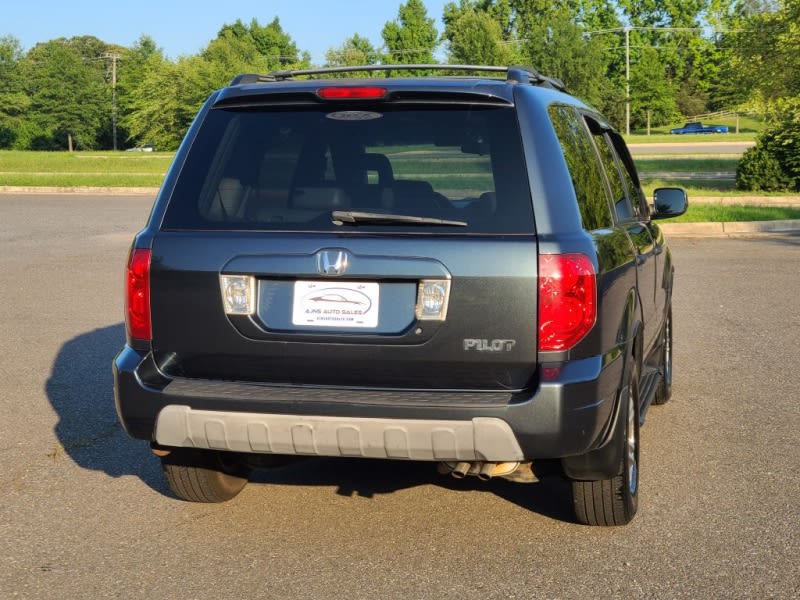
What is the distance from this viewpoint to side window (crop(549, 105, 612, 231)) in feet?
14.4

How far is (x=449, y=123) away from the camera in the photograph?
4.34m

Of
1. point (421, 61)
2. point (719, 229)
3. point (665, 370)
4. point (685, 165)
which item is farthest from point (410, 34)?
point (665, 370)

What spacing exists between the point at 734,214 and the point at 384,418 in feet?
55.6

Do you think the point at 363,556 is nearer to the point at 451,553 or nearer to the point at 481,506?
the point at 451,553

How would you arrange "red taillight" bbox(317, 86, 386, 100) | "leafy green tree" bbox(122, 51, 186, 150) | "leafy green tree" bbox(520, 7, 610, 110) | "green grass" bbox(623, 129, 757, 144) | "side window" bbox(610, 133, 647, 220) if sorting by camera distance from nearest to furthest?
"red taillight" bbox(317, 86, 386, 100) < "side window" bbox(610, 133, 647, 220) < "green grass" bbox(623, 129, 757, 144) < "leafy green tree" bbox(122, 51, 186, 150) < "leafy green tree" bbox(520, 7, 610, 110)

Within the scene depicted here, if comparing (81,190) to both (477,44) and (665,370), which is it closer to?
(665,370)

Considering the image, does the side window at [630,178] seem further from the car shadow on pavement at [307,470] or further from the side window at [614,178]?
the car shadow on pavement at [307,470]

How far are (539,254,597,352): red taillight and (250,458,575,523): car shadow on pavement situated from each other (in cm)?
125

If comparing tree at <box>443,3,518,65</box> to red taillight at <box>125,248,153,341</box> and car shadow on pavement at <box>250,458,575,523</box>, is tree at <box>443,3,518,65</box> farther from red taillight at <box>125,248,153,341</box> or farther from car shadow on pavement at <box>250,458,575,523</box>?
red taillight at <box>125,248,153,341</box>

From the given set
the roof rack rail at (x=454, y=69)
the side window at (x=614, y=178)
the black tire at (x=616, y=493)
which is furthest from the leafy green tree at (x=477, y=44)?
the black tire at (x=616, y=493)

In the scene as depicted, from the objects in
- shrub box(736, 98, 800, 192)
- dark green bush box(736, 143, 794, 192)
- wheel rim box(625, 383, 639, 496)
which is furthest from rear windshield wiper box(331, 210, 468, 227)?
dark green bush box(736, 143, 794, 192)

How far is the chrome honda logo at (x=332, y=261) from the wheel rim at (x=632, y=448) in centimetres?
139

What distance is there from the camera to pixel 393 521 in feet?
16.0

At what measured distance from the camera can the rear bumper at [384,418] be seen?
3986 mm
